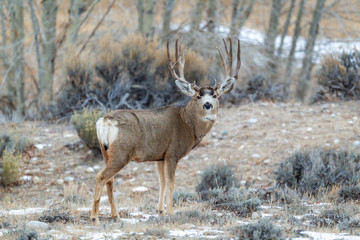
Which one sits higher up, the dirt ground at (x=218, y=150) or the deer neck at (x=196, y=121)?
the deer neck at (x=196, y=121)

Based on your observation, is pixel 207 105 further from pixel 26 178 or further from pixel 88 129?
pixel 26 178

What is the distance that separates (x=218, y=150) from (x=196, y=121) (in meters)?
4.42

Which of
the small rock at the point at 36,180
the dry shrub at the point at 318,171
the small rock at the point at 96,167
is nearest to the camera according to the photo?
the dry shrub at the point at 318,171

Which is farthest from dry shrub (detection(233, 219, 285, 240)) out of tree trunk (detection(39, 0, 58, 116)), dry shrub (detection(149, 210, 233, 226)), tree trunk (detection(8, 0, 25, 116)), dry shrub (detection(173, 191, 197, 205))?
tree trunk (detection(8, 0, 25, 116))

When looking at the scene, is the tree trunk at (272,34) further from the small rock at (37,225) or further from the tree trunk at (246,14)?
the small rock at (37,225)

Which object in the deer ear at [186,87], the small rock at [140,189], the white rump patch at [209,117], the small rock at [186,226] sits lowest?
the small rock at [140,189]

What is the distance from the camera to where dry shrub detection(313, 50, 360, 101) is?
12883 mm

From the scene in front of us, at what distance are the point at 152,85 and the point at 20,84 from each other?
5.64 meters

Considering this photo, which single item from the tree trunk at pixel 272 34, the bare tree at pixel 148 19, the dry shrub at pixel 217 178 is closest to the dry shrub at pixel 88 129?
the dry shrub at pixel 217 178

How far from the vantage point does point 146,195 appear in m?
9.30

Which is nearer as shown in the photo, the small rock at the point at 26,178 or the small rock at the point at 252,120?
the small rock at the point at 26,178

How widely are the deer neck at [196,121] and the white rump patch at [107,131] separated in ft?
3.94

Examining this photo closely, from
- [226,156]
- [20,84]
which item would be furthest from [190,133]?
[20,84]

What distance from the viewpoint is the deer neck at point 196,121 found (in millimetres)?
6750
